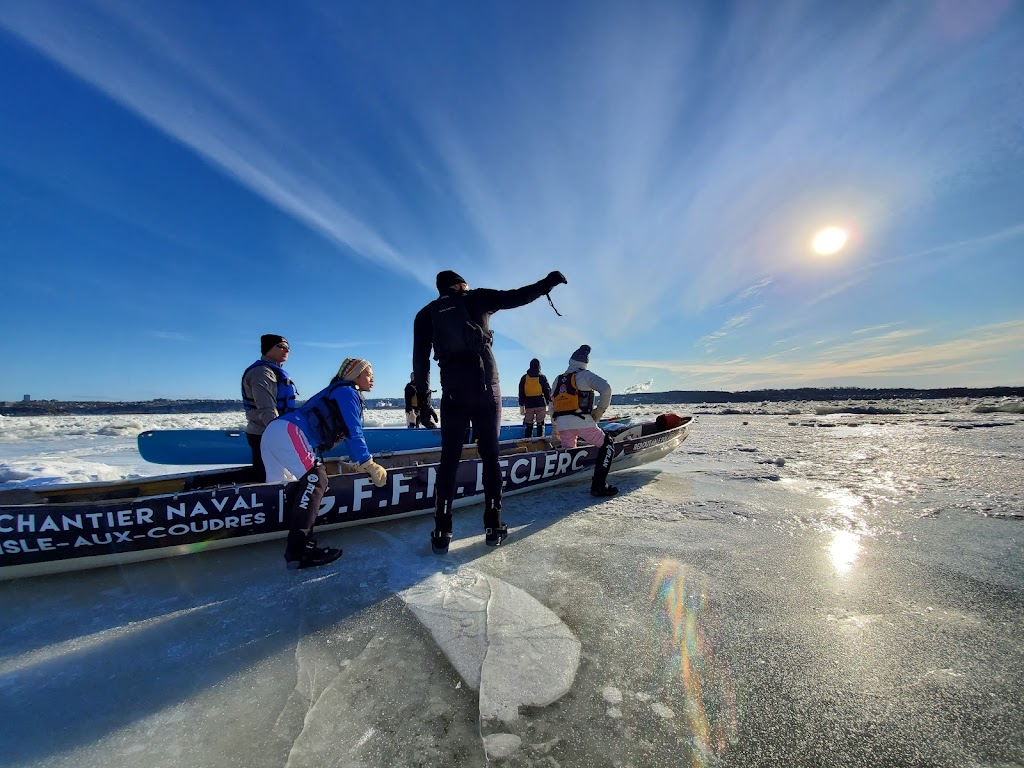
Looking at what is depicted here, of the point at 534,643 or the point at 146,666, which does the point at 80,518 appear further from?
the point at 534,643

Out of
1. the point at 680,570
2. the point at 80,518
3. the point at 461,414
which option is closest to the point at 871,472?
the point at 680,570

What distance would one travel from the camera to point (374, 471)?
3.36m

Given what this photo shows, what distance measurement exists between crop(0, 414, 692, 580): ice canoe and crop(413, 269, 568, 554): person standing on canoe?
2.23 feet

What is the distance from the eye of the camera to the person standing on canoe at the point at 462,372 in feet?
10.5

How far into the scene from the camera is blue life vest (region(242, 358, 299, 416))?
14.1ft

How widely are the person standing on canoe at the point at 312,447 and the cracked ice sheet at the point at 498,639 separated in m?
1.05

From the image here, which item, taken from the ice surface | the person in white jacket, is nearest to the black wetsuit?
the ice surface

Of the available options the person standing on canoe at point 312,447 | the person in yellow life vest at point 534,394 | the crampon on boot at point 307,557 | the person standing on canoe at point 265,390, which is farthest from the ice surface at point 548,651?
the person in yellow life vest at point 534,394

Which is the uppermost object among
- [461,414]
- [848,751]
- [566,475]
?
[461,414]

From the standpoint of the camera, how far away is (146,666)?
1.88m

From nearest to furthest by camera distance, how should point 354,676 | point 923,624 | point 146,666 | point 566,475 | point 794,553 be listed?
point 354,676 < point 146,666 < point 923,624 < point 794,553 < point 566,475

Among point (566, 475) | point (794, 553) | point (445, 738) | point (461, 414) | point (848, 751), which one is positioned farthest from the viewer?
point (566, 475)

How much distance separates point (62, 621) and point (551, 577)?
2974mm

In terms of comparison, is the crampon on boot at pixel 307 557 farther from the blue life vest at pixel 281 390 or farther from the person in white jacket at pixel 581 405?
the person in white jacket at pixel 581 405
